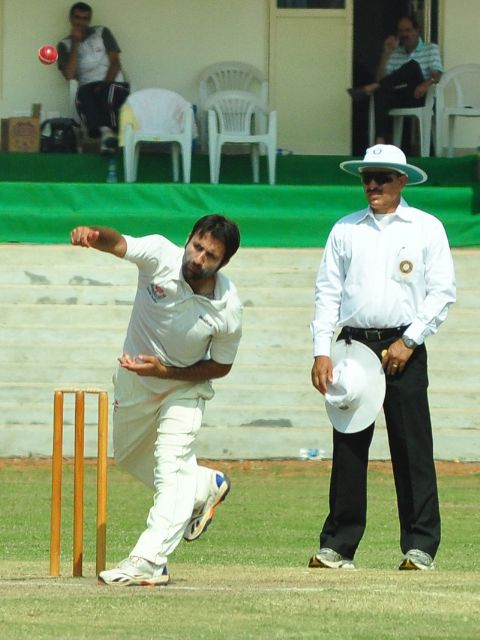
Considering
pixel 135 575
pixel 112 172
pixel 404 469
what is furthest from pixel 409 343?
pixel 112 172

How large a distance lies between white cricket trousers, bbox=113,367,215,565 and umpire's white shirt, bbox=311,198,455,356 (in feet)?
2.69

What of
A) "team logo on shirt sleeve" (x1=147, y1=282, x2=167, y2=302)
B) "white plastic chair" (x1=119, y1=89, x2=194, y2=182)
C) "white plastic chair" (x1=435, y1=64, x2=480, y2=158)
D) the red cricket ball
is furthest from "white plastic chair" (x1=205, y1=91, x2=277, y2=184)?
"team logo on shirt sleeve" (x1=147, y1=282, x2=167, y2=302)

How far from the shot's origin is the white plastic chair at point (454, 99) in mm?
A: 17281

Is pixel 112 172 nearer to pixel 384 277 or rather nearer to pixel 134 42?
pixel 134 42

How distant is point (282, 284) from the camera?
14.5 m

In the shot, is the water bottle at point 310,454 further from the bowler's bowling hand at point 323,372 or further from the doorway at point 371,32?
the doorway at point 371,32

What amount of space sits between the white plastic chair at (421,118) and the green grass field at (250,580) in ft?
20.7

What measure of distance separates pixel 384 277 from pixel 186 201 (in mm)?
8320

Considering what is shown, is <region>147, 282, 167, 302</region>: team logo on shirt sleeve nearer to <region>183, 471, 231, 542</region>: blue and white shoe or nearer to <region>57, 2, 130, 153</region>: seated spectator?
<region>183, 471, 231, 542</region>: blue and white shoe

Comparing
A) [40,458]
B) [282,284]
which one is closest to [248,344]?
[282,284]

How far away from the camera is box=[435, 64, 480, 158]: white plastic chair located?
17281 millimetres

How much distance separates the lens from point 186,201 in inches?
619

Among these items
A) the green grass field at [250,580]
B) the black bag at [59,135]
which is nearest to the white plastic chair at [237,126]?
the black bag at [59,135]

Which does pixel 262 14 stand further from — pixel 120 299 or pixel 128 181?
pixel 120 299
